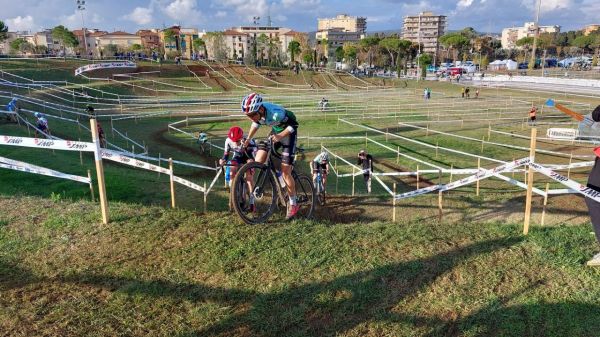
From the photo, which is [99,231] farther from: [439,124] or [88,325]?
[439,124]

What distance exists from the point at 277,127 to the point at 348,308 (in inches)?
138

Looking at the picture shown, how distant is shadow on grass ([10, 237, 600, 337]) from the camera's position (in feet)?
16.3

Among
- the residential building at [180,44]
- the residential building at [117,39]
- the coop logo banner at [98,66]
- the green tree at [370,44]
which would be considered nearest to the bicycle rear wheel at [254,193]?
the coop logo banner at [98,66]

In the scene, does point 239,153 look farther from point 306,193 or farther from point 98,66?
point 98,66

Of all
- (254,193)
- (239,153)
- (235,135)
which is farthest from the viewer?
(235,135)

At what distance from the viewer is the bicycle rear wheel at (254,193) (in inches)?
273

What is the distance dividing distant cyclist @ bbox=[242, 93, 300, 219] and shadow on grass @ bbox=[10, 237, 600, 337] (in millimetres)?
2488

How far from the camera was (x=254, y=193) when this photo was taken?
23.7ft

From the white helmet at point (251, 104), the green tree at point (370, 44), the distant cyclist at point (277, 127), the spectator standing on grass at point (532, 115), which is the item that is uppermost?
the green tree at point (370, 44)

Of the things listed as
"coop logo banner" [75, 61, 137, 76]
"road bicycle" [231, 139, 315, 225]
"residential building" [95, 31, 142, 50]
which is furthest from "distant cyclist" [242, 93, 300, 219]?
"residential building" [95, 31, 142, 50]

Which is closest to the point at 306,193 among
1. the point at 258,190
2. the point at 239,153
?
the point at 239,153

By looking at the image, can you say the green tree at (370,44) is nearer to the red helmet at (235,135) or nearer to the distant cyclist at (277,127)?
the red helmet at (235,135)

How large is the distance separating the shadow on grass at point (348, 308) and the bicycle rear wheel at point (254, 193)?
1800mm

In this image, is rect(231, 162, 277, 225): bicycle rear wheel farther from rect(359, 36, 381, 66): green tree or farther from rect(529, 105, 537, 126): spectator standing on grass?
rect(359, 36, 381, 66): green tree
